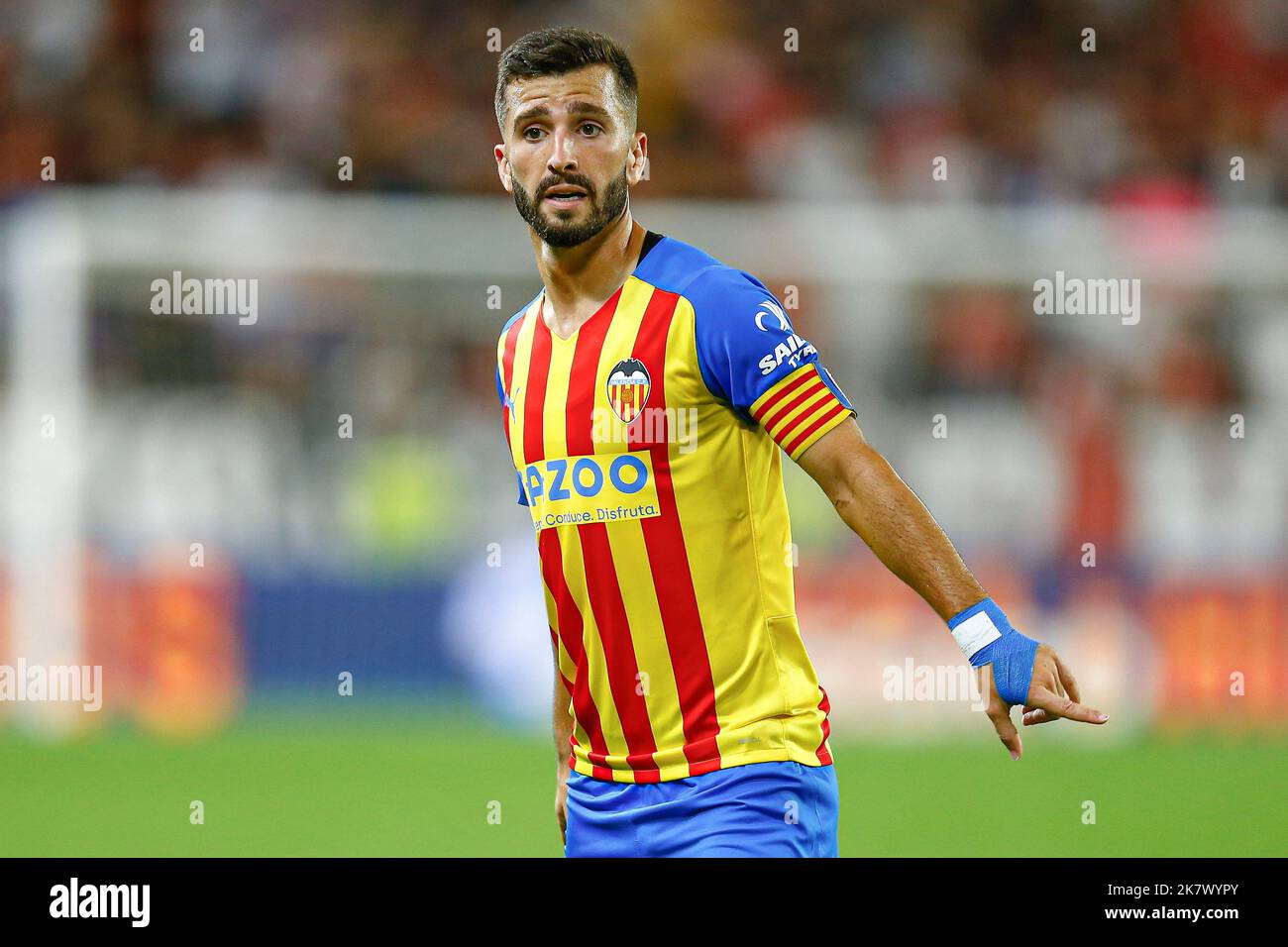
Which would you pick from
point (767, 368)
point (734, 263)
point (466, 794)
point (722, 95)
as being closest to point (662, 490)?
point (767, 368)

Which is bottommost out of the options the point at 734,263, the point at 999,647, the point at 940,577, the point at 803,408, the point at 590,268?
the point at 999,647

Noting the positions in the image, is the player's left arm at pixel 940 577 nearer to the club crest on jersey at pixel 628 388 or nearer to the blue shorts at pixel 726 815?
the club crest on jersey at pixel 628 388

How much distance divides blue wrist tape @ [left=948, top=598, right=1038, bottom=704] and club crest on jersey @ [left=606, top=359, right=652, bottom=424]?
838mm

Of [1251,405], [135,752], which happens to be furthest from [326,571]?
[1251,405]

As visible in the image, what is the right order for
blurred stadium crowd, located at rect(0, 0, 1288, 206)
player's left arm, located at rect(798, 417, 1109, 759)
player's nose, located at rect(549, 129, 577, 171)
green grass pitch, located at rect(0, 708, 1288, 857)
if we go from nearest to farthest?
player's left arm, located at rect(798, 417, 1109, 759) < player's nose, located at rect(549, 129, 577, 171) < green grass pitch, located at rect(0, 708, 1288, 857) < blurred stadium crowd, located at rect(0, 0, 1288, 206)

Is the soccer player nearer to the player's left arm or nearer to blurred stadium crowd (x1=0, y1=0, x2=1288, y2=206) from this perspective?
the player's left arm

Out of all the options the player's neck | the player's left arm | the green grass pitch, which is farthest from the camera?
the green grass pitch

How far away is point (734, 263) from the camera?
11758 mm

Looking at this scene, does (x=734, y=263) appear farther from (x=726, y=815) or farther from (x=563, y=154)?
(x=726, y=815)

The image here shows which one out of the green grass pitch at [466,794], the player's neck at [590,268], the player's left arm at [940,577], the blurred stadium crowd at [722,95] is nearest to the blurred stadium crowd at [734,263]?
the blurred stadium crowd at [722,95]

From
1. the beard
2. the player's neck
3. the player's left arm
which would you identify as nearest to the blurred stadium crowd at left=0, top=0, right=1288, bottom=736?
the player's neck

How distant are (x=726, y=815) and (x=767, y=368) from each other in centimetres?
96

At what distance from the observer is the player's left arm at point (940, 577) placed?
11.0 feet

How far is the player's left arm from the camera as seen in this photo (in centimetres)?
337
